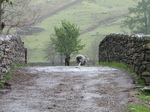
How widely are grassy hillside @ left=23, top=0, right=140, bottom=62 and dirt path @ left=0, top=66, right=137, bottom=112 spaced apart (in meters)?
50.5

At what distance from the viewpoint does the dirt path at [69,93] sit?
6020mm

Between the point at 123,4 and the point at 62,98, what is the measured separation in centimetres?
10696

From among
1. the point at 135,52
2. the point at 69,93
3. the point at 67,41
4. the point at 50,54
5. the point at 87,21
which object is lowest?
A: the point at 69,93

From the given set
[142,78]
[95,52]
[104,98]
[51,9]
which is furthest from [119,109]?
[51,9]

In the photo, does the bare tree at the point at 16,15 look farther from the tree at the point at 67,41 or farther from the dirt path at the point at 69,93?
the tree at the point at 67,41

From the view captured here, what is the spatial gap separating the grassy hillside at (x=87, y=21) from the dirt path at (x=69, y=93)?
5050 centimetres

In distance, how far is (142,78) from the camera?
28.3 feet

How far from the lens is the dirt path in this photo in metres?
6.02

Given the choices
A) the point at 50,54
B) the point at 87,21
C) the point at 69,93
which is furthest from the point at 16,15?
the point at 87,21

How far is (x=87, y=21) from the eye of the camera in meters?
89.8

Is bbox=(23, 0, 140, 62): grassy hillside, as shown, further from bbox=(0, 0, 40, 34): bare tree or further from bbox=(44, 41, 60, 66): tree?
bbox=(0, 0, 40, 34): bare tree

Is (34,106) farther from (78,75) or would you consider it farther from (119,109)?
(78,75)

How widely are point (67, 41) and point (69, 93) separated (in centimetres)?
4542

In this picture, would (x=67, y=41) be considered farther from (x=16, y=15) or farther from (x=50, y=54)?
(x=16, y=15)
